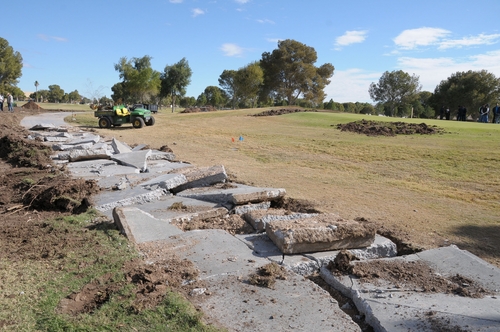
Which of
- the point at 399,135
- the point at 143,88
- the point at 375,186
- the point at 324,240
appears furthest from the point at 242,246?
the point at 143,88

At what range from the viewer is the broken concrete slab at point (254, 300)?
2.60 metres

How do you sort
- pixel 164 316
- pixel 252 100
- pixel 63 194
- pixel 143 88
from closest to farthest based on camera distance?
pixel 164 316, pixel 63 194, pixel 143 88, pixel 252 100

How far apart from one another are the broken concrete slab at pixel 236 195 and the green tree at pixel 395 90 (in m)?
67.3

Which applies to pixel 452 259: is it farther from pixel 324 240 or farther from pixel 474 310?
pixel 324 240

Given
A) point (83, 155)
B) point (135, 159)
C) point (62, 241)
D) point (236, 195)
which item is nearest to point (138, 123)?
point (83, 155)

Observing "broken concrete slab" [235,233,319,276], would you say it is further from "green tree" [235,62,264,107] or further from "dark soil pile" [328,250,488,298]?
"green tree" [235,62,264,107]

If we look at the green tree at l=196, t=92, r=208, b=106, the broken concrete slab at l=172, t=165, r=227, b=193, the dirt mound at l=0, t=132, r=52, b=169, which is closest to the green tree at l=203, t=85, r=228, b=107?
the green tree at l=196, t=92, r=208, b=106

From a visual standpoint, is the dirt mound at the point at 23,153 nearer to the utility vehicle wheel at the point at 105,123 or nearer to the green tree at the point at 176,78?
the utility vehicle wheel at the point at 105,123

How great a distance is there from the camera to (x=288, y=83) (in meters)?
62.6

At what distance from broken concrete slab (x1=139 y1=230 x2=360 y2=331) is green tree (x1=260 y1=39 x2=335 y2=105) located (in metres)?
58.8

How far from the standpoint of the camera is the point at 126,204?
533 cm

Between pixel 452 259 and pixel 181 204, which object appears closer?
pixel 452 259

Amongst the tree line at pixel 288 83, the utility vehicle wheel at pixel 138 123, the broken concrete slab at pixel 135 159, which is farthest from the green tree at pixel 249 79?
the broken concrete slab at pixel 135 159

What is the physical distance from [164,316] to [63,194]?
328 cm
